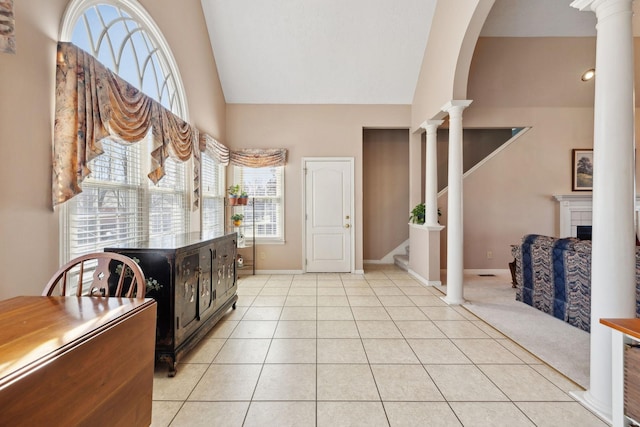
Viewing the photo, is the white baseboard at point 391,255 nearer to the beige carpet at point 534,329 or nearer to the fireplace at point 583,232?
the beige carpet at point 534,329

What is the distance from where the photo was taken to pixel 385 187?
20.7 feet

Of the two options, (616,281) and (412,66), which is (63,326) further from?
(412,66)

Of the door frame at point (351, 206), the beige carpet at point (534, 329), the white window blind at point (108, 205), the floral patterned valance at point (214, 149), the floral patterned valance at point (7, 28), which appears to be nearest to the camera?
the floral patterned valance at point (7, 28)

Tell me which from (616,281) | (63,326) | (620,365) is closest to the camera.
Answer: (63,326)

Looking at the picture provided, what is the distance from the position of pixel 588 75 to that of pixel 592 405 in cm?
520

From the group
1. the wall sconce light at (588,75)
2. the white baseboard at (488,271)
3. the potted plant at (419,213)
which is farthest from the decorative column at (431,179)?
the wall sconce light at (588,75)

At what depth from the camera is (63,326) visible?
107cm

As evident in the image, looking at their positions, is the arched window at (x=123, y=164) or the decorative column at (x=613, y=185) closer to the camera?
the decorative column at (x=613, y=185)

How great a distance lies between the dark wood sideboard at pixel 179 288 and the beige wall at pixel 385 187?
4014 millimetres

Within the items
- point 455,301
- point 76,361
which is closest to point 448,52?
point 455,301

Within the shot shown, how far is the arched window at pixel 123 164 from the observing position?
2078 mm

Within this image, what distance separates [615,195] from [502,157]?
3974 millimetres

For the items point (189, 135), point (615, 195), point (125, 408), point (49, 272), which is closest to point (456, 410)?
point (615, 195)

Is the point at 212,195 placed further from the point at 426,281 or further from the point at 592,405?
the point at 592,405
